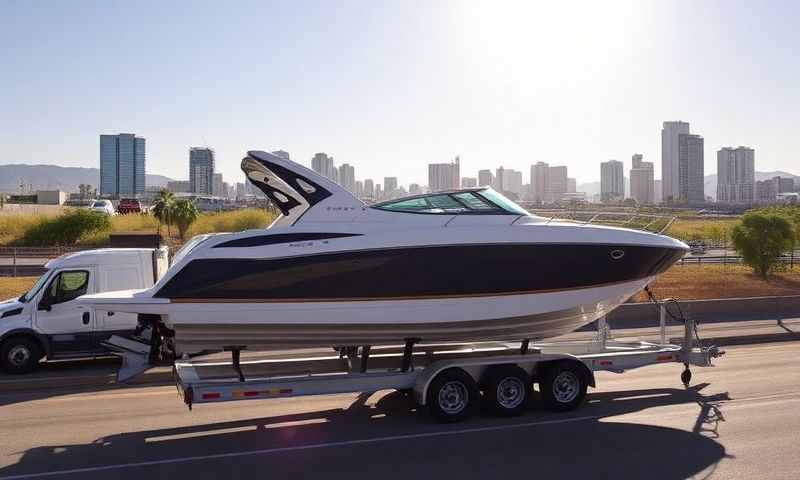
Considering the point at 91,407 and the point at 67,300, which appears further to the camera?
the point at 67,300

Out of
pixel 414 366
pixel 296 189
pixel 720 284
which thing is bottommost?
pixel 720 284

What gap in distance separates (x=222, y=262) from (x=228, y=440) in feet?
7.58

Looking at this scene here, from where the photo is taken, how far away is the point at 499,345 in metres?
12.4

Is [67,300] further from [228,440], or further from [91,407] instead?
[228,440]

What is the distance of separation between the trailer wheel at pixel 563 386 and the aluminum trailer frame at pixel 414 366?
0.07ft

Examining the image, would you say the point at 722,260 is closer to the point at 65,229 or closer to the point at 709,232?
the point at 709,232

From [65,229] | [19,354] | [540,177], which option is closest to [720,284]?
[19,354]

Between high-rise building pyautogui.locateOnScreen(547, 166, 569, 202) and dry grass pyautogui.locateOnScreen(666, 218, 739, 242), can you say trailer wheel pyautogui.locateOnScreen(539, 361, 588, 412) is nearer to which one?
dry grass pyautogui.locateOnScreen(666, 218, 739, 242)

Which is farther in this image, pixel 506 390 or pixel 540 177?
pixel 540 177

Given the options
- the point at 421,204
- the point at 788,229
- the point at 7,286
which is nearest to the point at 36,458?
the point at 421,204

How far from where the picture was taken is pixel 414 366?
11375 mm

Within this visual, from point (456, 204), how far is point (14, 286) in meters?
21.2

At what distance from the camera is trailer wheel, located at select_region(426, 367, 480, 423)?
1027 centimetres

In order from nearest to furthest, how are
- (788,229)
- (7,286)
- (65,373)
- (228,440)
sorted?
1. (228,440)
2. (65,373)
3. (7,286)
4. (788,229)
